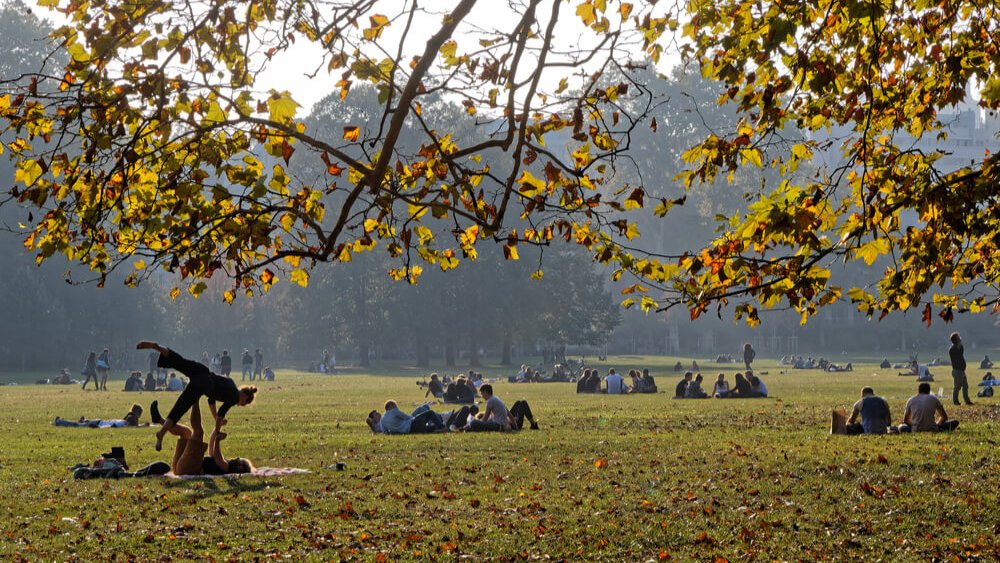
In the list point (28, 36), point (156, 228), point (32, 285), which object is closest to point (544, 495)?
point (156, 228)

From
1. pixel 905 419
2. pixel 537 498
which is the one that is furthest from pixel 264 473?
pixel 905 419

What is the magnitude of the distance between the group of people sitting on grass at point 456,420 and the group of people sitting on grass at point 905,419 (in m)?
5.91

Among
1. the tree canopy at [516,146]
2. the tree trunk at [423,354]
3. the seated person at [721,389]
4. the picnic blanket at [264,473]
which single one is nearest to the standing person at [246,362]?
the tree trunk at [423,354]

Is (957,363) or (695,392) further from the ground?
(957,363)

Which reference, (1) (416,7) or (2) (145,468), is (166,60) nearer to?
(1) (416,7)

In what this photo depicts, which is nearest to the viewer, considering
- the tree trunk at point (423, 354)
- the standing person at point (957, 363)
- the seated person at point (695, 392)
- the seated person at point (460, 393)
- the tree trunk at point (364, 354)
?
the standing person at point (957, 363)

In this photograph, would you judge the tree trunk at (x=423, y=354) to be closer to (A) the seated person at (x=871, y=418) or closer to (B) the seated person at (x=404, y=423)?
(B) the seated person at (x=404, y=423)

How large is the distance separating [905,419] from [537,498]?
10.4 m

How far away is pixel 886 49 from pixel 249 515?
7843 mm

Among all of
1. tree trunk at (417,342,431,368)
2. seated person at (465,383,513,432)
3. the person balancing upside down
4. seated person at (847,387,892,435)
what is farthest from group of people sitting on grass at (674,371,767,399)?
tree trunk at (417,342,431,368)

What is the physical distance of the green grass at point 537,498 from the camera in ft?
36.3

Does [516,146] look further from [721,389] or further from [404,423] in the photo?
[721,389]

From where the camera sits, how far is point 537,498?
1399 centimetres

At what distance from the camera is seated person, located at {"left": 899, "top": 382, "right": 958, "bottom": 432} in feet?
71.5
